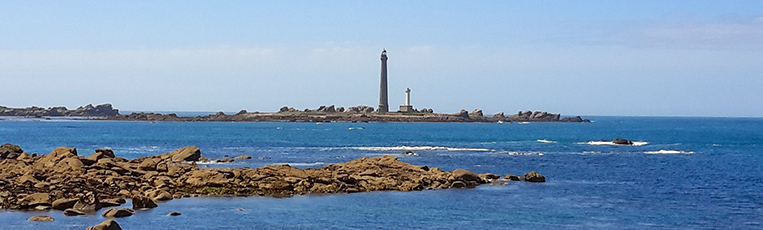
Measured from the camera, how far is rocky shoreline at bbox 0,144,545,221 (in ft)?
105

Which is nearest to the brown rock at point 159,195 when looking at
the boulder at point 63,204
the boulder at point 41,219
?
the boulder at point 63,204

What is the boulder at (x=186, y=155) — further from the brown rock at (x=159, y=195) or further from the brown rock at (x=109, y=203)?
the brown rock at (x=109, y=203)

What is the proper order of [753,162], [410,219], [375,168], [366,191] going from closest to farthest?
[410,219], [366,191], [375,168], [753,162]

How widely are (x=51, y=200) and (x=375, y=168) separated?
16.5 meters

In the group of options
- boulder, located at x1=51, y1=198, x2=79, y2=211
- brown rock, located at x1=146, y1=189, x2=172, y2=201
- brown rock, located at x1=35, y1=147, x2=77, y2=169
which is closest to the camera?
boulder, located at x1=51, y1=198, x2=79, y2=211

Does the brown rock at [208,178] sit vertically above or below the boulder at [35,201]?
above

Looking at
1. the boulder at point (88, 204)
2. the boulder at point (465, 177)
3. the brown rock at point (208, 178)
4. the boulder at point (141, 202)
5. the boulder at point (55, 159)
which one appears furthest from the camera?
the boulder at point (465, 177)

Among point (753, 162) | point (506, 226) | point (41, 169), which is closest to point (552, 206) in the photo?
point (506, 226)

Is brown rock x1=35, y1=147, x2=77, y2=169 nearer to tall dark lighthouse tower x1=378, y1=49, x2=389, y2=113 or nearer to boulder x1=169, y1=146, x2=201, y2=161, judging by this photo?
boulder x1=169, y1=146, x2=201, y2=161

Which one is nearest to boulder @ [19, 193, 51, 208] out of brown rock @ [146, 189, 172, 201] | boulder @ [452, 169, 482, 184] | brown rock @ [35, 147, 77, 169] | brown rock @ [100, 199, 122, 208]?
brown rock @ [100, 199, 122, 208]

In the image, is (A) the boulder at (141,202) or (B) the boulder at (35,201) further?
(A) the boulder at (141,202)

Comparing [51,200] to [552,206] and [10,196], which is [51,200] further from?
[552,206]

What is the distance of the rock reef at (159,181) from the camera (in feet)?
105

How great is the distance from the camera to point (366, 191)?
38.5m
